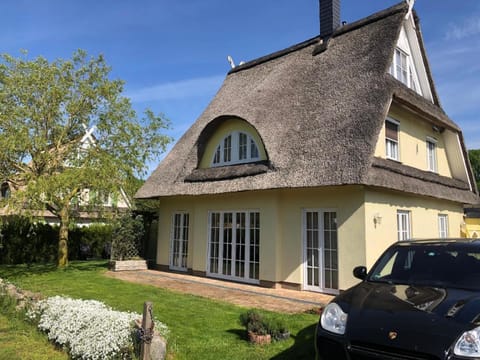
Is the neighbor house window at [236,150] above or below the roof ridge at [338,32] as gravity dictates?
below

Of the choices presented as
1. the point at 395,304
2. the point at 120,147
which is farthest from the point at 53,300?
the point at 120,147

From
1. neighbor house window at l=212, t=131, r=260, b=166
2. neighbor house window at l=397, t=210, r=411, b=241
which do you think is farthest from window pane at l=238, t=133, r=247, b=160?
neighbor house window at l=397, t=210, r=411, b=241

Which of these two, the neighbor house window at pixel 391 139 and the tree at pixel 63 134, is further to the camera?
the tree at pixel 63 134

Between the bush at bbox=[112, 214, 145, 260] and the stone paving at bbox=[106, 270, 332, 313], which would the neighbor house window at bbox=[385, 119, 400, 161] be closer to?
the stone paving at bbox=[106, 270, 332, 313]

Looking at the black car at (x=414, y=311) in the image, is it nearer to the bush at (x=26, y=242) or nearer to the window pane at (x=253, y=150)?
the window pane at (x=253, y=150)

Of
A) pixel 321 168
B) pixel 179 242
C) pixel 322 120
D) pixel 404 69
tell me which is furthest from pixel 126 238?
pixel 404 69

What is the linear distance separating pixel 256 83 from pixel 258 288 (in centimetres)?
897

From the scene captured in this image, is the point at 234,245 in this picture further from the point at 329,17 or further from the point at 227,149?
the point at 329,17

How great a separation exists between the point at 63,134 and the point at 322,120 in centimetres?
1038

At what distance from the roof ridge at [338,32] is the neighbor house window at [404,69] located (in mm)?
1457

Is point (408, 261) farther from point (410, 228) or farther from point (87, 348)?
point (410, 228)

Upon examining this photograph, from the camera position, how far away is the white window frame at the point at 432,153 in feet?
45.9

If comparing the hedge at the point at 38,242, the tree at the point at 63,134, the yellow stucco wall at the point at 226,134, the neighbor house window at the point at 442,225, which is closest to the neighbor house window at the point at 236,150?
the yellow stucco wall at the point at 226,134

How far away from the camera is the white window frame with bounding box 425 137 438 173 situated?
1398 centimetres
